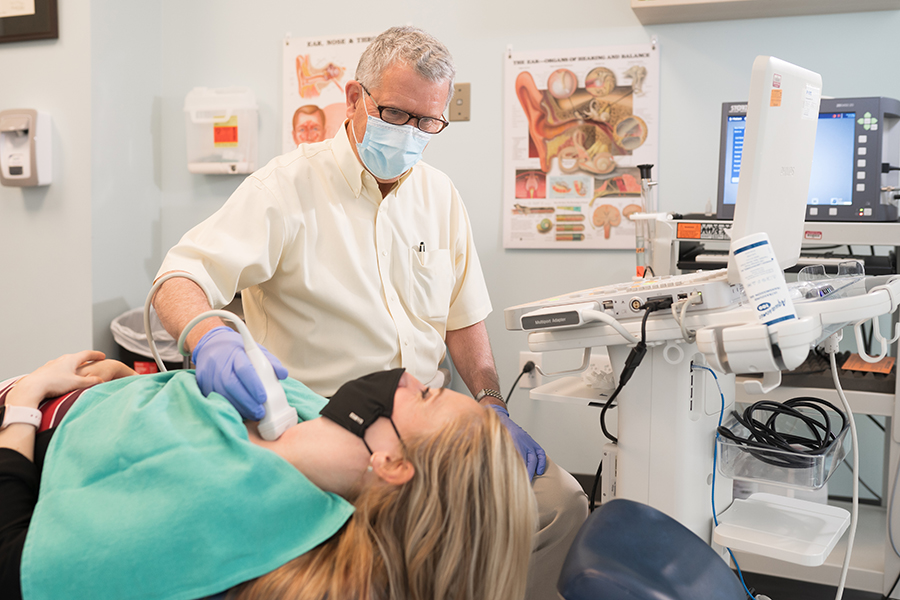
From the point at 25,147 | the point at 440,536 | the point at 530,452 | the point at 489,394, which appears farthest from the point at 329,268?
the point at 25,147

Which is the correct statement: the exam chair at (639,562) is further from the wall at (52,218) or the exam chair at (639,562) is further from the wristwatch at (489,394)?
the wall at (52,218)

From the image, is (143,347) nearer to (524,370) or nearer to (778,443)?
(524,370)

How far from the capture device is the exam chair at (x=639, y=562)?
2.48 ft

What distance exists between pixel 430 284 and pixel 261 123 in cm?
122

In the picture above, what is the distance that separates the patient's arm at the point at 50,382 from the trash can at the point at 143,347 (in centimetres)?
104

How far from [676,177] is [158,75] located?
6.49 feet

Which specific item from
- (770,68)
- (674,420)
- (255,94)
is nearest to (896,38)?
(770,68)

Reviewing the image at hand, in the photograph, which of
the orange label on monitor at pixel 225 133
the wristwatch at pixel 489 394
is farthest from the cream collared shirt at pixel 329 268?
the orange label on monitor at pixel 225 133

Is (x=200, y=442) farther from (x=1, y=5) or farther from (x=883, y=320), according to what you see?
(x=1, y=5)

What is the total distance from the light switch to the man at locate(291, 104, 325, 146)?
498 millimetres

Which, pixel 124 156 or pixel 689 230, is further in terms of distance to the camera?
pixel 124 156

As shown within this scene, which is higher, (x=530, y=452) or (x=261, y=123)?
(x=261, y=123)

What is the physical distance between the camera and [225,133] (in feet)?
8.32

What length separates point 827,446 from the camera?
1.19m
